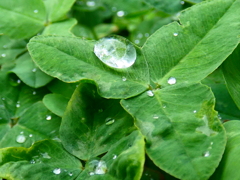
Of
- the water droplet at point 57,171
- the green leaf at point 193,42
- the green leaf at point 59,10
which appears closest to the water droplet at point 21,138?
the water droplet at point 57,171

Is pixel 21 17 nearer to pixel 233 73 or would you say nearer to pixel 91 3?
pixel 91 3

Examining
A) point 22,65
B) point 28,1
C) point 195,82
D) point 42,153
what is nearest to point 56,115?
point 42,153

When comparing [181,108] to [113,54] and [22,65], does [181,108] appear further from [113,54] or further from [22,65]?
[22,65]

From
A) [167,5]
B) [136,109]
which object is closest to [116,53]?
[136,109]

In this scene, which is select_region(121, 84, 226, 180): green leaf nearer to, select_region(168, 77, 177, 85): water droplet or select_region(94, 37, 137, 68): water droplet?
select_region(168, 77, 177, 85): water droplet

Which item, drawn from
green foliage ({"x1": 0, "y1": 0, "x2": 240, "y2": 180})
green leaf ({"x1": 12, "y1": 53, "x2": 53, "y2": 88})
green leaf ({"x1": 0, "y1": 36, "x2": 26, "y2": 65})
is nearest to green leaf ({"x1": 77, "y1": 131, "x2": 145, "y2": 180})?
green foliage ({"x1": 0, "y1": 0, "x2": 240, "y2": 180})

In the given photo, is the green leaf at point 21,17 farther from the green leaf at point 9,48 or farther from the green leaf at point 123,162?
the green leaf at point 123,162
